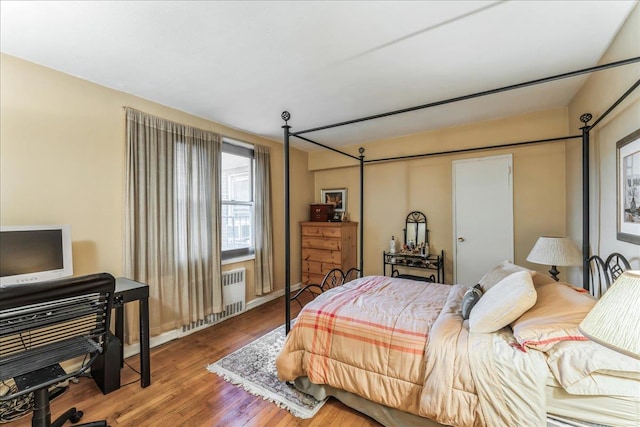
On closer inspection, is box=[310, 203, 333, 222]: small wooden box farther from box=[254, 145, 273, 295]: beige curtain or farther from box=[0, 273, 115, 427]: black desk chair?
box=[0, 273, 115, 427]: black desk chair

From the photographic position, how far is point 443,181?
12.5 feet

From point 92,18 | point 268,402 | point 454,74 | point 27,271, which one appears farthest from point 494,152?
point 27,271

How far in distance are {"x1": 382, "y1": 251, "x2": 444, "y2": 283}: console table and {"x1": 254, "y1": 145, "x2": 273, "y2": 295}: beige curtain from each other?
1.72 meters

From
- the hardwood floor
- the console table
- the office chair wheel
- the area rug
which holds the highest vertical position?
the console table

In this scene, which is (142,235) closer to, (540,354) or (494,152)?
(540,354)

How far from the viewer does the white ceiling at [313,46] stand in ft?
5.04

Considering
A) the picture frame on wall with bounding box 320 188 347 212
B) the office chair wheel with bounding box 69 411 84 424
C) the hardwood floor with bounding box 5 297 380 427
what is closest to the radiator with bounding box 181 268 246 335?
the hardwood floor with bounding box 5 297 380 427

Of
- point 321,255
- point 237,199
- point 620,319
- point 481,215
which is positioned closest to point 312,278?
point 321,255

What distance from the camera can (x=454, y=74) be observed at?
226 centimetres

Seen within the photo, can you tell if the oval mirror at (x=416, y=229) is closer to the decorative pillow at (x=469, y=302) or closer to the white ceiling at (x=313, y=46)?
the white ceiling at (x=313, y=46)

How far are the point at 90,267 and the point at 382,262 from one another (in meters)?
3.57

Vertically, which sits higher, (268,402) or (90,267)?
(90,267)

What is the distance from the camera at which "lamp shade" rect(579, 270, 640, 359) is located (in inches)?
30.9

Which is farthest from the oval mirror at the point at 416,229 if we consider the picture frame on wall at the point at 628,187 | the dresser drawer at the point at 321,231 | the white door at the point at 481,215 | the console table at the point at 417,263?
the picture frame on wall at the point at 628,187
